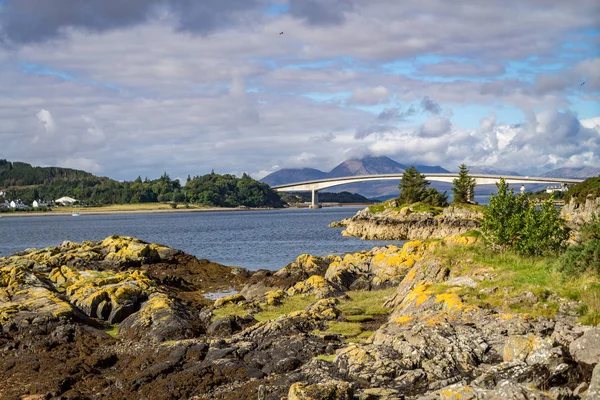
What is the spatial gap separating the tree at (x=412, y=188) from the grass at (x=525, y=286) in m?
71.3

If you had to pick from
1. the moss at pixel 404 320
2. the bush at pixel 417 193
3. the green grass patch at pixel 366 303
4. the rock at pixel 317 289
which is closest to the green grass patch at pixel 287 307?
the rock at pixel 317 289

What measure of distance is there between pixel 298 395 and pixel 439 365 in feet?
12.7

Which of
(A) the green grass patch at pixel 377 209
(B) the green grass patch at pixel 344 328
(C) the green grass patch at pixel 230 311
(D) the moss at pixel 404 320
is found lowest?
(C) the green grass patch at pixel 230 311

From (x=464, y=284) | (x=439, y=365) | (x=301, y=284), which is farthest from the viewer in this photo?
(x=301, y=284)

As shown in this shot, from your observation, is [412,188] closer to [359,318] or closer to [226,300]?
[226,300]

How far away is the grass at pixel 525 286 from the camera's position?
658 inches

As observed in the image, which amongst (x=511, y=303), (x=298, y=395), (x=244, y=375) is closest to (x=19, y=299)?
(x=244, y=375)

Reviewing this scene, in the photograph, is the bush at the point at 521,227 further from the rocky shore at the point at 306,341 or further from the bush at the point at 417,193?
the bush at the point at 417,193

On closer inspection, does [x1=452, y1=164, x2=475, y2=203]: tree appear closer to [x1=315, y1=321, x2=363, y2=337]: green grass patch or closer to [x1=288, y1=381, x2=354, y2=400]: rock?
[x1=315, y1=321, x2=363, y2=337]: green grass patch

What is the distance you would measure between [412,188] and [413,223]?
56.5ft

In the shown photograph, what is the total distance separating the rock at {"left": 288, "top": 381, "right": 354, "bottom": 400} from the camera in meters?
12.5

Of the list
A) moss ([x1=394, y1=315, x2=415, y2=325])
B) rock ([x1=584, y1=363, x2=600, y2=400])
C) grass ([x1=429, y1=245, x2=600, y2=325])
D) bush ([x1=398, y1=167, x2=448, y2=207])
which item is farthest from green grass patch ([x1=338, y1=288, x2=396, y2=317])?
bush ([x1=398, y1=167, x2=448, y2=207])

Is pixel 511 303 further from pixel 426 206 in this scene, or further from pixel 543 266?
pixel 426 206

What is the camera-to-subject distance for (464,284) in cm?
2064
